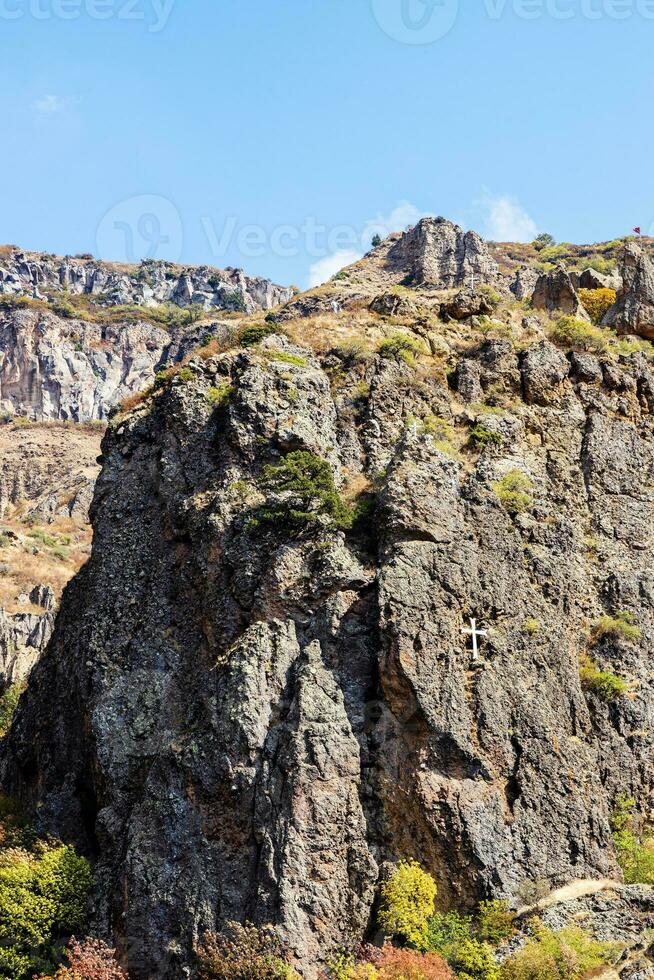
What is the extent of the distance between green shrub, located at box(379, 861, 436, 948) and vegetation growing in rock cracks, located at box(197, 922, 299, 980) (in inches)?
101

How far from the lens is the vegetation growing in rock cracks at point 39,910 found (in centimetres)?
2473

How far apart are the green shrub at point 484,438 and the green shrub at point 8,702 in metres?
28.9

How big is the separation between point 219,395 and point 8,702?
29.8 meters

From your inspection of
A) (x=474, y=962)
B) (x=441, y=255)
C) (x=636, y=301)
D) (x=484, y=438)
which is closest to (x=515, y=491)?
(x=484, y=438)

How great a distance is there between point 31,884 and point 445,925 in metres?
11.4

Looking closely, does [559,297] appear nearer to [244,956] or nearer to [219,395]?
[219,395]

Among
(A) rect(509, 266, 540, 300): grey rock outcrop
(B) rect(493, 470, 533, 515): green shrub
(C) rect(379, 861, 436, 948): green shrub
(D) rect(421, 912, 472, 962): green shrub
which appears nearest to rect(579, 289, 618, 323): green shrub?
(B) rect(493, 470, 533, 515): green shrub

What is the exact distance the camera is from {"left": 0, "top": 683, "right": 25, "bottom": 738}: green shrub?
48719 mm

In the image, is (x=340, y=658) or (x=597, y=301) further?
(x=597, y=301)

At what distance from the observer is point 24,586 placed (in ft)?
254

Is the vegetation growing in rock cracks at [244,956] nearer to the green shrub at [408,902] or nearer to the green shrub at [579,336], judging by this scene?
the green shrub at [408,902]

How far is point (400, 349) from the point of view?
35.1m

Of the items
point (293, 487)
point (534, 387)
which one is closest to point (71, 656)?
point (293, 487)

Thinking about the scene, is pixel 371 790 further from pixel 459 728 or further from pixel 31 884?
pixel 31 884
